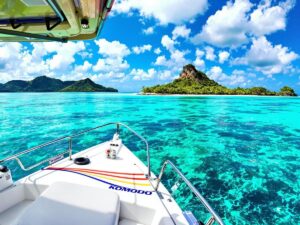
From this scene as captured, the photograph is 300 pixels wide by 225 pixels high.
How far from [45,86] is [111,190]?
18480 centimetres

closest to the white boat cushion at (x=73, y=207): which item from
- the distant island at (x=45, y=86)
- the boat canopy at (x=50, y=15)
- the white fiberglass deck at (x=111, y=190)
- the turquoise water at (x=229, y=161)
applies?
the white fiberglass deck at (x=111, y=190)

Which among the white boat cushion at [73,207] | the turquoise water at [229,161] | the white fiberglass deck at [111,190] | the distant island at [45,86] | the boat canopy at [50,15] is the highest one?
the distant island at [45,86]

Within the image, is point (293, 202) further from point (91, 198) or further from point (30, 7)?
point (30, 7)

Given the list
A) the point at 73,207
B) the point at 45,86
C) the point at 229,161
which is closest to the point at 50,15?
the point at 73,207

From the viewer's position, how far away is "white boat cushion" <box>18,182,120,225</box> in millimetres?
1833

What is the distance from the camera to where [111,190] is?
247 cm

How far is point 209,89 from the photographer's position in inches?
3346

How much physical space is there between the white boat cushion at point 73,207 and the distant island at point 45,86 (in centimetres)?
16078

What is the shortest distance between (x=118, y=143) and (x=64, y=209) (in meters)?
2.80

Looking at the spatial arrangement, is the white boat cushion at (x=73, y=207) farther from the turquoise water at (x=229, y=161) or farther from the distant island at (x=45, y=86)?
the distant island at (x=45, y=86)

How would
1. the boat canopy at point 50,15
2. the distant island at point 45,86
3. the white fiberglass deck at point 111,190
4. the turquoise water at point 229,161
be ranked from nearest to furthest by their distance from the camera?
1. the boat canopy at point 50,15
2. the white fiberglass deck at point 111,190
3. the turquoise water at point 229,161
4. the distant island at point 45,86

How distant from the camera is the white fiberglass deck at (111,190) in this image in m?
2.52

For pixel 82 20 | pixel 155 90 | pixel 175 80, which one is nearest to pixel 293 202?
pixel 82 20

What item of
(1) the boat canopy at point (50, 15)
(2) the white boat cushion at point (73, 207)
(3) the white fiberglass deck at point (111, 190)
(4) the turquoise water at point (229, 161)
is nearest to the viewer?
(2) the white boat cushion at point (73, 207)
